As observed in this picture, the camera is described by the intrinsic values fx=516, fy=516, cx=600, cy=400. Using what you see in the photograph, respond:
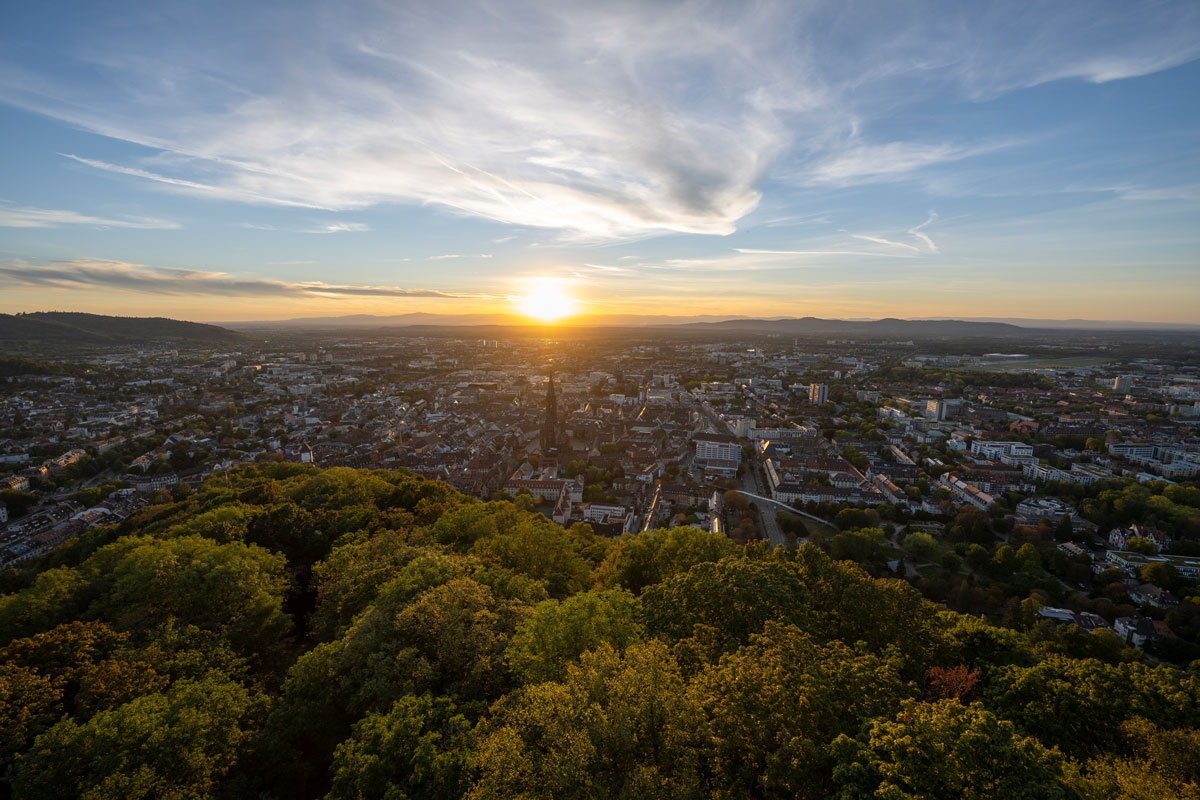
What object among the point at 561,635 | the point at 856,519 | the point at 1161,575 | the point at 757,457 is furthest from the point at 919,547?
the point at 561,635

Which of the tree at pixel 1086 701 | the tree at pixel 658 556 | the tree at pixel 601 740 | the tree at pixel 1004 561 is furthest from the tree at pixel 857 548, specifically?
the tree at pixel 601 740

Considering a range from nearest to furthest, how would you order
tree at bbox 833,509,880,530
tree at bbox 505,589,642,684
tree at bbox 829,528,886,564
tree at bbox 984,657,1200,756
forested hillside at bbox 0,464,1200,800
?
forested hillside at bbox 0,464,1200,800 < tree at bbox 505,589,642,684 < tree at bbox 984,657,1200,756 < tree at bbox 829,528,886,564 < tree at bbox 833,509,880,530

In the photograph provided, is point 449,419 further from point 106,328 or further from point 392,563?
point 106,328

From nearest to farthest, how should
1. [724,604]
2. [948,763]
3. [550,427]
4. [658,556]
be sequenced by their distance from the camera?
[948,763], [724,604], [658,556], [550,427]

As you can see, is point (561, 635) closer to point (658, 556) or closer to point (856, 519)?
point (658, 556)

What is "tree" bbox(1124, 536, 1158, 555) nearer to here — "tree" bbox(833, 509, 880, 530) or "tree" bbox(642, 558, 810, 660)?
"tree" bbox(833, 509, 880, 530)

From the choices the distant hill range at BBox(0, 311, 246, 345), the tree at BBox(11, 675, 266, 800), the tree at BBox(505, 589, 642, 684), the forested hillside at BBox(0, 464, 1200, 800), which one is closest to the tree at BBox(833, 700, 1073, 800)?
the forested hillside at BBox(0, 464, 1200, 800)
